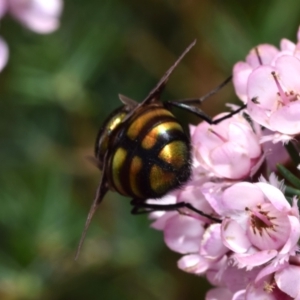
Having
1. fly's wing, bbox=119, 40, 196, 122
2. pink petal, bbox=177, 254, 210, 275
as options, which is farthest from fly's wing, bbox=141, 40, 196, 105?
pink petal, bbox=177, 254, 210, 275

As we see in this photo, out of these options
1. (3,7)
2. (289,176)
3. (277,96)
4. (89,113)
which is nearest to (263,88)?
(277,96)

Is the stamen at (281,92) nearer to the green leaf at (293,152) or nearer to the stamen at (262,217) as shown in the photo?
the green leaf at (293,152)

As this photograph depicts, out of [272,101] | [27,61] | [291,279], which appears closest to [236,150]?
[272,101]

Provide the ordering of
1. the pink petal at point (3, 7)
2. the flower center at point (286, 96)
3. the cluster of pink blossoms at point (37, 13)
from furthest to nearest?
the cluster of pink blossoms at point (37, 13) < the pink petal at point (3, 7) < the flower center at point (286, 96)

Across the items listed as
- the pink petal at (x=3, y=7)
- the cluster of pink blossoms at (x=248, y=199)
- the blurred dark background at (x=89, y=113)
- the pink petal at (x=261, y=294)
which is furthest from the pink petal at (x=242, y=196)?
the blurred dark background at (x=89, y=113)

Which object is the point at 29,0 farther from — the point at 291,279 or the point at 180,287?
the point at 291,279

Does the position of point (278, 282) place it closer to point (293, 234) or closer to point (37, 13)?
point (293, 234)
